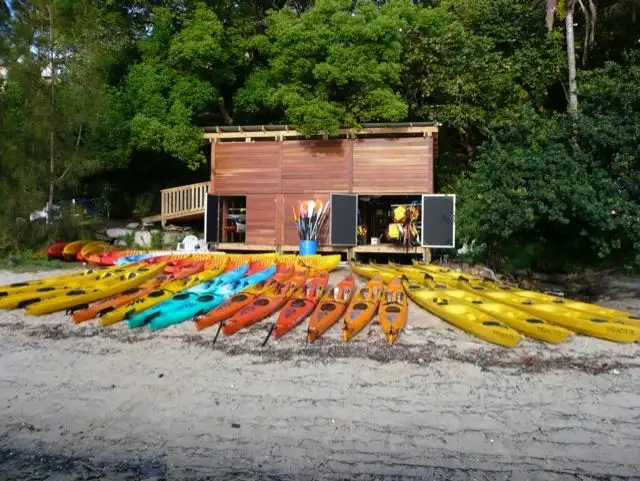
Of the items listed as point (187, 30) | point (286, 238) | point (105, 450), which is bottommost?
point (105, 450)

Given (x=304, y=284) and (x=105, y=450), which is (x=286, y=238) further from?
(x=105, y=450)

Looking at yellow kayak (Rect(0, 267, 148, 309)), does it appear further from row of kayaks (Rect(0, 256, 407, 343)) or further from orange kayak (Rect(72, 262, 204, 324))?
orange kayak (Rect(72, 262, 204, 324))

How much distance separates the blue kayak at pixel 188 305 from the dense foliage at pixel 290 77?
567cm

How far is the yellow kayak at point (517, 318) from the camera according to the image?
8133 millimetres

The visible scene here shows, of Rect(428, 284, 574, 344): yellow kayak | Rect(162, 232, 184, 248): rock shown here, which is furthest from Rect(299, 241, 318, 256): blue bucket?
Rect(162, 232, 184, 248): rock

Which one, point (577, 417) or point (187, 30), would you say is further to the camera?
point (187, 30)

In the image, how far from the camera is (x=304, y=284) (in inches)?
438

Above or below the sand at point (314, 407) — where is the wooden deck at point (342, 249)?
above

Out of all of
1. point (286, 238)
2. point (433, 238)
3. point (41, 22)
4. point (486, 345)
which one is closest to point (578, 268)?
point (433, 238)

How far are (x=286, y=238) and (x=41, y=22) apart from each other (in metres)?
9.51

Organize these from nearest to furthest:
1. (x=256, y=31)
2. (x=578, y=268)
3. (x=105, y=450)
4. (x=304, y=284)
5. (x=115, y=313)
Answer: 1. (x=105, y=450)
2. (x=115, y=313)
3. (x=304, y=284)
4. (x=578, y=268)
5. (x=256, y=31)

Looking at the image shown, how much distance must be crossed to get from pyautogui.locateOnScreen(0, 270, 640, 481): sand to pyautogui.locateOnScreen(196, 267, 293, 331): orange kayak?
0.25 meters

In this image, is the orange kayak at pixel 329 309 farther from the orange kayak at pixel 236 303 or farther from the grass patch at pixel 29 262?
the grass patch at pixel 29 262

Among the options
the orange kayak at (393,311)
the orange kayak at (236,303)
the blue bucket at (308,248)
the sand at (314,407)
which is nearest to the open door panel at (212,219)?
the blue bucket at (308,248)
